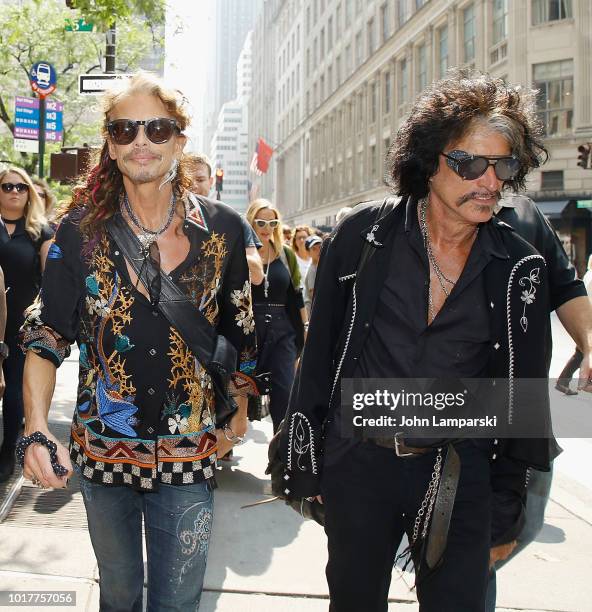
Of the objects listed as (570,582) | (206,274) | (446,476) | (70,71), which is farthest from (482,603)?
(70,71)

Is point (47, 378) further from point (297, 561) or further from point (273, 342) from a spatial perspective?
point (273, 342)

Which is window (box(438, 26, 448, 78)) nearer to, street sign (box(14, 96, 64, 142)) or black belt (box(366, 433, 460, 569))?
street sign (box(14, 96, 64, 142))

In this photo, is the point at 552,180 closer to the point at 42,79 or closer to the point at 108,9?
the point at 42,79

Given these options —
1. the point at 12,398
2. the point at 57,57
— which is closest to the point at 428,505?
the point at 12,398

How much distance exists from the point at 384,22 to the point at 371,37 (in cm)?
314

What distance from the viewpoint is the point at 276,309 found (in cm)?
588

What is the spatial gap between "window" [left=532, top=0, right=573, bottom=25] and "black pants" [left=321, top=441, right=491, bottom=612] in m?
30.3

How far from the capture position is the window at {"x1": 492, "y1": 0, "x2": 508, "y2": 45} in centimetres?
3078

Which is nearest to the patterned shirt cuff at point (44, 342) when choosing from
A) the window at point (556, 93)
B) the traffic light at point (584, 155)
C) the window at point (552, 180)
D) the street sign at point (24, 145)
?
the street sign at point (24, 145)

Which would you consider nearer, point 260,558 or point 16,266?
point 260,558

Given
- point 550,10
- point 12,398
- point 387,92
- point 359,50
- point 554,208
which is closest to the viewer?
point 12,398

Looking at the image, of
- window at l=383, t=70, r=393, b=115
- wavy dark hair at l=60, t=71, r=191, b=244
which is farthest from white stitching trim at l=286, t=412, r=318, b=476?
window at l=383, t=70, r=393, b=115

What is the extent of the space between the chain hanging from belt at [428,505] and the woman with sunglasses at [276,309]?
3.27 m

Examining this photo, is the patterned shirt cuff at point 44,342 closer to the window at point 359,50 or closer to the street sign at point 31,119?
the street sign at point 31,119
